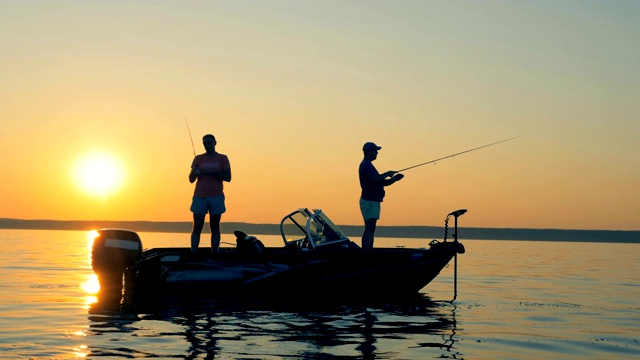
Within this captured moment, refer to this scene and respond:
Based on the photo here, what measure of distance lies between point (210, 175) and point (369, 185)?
123 inches

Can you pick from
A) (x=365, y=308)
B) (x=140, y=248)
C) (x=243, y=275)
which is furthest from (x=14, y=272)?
(x=365, y=308)

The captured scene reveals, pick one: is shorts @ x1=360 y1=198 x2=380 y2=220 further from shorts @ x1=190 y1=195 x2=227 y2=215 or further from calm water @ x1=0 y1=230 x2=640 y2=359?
shorts @ x1=190 y1=195 x2=227 y2=215

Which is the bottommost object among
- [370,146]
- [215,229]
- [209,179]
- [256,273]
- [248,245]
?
[256,273]

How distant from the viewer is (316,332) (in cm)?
1201

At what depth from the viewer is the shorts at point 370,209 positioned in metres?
17.1

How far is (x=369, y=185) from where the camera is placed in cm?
1712

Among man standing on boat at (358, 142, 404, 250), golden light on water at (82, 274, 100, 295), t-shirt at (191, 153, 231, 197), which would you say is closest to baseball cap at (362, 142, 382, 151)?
man standing on boat at (358, 142, 404, 250)

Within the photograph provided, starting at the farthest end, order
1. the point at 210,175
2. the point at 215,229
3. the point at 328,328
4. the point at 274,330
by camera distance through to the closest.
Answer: the point at 215,229
the point at 210,175
the point at 328,328
the point at 274,330

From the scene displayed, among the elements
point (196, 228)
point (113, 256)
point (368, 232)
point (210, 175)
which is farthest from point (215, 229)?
point (368, 232)

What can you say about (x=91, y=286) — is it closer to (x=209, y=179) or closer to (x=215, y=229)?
(x=215, y=229)

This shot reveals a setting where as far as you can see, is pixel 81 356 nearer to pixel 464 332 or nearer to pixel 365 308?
pixel 464 332

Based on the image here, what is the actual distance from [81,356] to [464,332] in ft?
18.1

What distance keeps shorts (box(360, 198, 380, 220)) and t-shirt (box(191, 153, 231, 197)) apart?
9.17 ft

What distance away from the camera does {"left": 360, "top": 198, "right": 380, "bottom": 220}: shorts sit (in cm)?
1711
